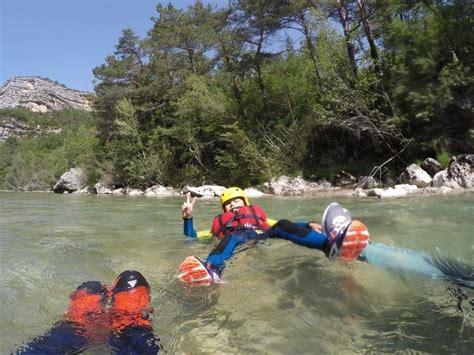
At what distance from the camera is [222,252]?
4.30 meters

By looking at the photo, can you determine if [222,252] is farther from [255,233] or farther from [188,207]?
[188,207]

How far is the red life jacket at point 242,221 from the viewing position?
16.2 ft

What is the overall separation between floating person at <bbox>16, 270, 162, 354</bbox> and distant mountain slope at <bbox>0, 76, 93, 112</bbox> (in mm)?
132787

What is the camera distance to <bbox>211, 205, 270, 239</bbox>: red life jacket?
16.2 ft

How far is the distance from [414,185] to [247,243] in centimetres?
1039

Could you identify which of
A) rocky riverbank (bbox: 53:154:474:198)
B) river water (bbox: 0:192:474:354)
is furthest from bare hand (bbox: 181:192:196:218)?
rocky riverbank (bbox: 53:154:474:198)

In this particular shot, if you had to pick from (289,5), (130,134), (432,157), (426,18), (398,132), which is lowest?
(432,157)

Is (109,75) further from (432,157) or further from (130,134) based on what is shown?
(432,157)

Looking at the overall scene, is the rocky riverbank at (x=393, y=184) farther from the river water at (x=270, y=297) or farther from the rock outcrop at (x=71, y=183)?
the rock outcrop at (x=71, y=183)

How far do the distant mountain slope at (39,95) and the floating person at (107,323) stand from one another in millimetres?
132787

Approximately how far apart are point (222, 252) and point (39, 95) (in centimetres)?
15365

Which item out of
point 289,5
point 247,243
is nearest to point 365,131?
point 289,5

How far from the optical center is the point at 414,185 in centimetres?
1361

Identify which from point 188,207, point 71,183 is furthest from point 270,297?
point 71,183
